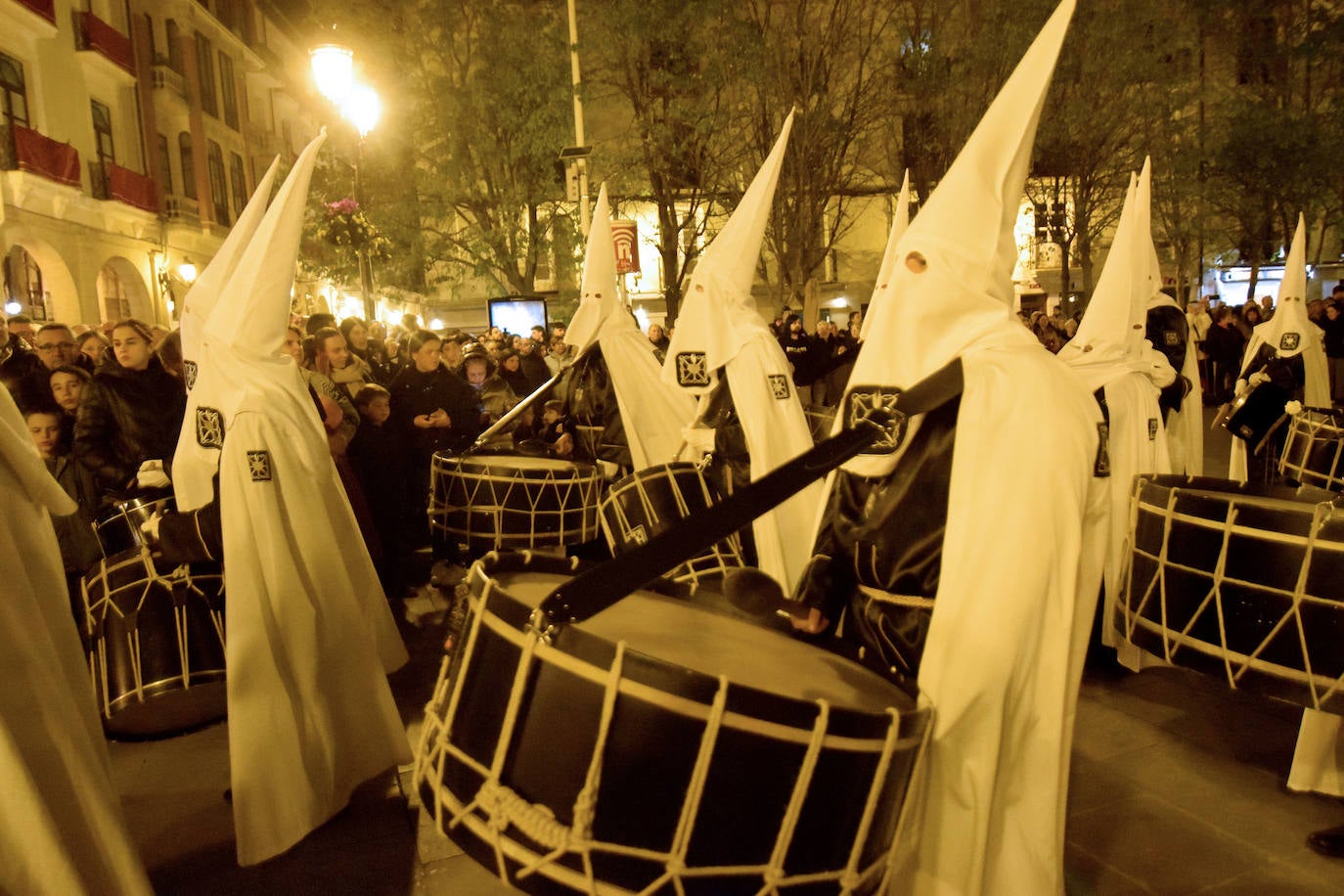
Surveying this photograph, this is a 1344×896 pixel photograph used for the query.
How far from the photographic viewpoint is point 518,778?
6.26 ft

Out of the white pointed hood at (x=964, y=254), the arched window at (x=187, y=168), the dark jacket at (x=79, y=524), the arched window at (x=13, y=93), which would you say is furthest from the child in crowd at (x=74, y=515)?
the arched window at (x=187, y=168)

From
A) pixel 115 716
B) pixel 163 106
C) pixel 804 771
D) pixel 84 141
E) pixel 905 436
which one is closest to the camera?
pixel 804 771

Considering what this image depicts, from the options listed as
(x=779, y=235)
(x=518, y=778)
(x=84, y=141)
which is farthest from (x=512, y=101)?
(x=518, y=778)

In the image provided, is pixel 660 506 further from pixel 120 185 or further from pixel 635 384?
pixel 120 185

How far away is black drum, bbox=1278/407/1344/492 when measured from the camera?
19.9 ft

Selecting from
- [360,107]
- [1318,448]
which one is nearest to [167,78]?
[360,107]

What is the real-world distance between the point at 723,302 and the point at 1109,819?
361cm

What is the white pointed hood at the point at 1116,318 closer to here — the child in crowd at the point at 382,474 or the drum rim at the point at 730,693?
the drum rim at the point at 730,693

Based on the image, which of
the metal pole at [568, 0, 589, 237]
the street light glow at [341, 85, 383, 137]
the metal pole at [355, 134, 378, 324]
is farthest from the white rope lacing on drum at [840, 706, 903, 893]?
the metal pole at [568, 0, 589, 237]

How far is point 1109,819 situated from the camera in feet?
12.7

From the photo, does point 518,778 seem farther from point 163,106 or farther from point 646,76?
point 163,106

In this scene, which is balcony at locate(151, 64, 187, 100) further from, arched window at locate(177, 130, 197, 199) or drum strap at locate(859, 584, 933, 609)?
drum strap at locate(859, 584, 933, 609)

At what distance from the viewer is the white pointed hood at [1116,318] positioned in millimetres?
6137

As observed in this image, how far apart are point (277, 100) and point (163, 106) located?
436 inches
